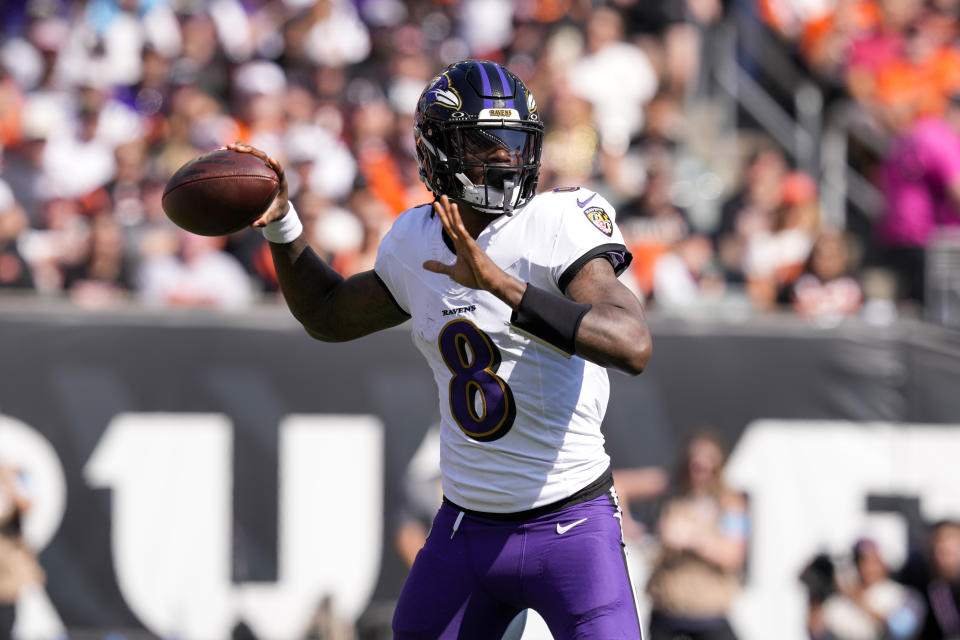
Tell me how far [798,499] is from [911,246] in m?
2.51

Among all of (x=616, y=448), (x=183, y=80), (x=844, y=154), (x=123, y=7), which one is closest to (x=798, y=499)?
(x=616, y=448)

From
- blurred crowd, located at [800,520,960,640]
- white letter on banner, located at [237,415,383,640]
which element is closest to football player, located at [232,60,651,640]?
white letter on banner, located at [237,415,383,640]

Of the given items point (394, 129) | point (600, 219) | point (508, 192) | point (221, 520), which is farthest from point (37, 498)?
point (600, 219)

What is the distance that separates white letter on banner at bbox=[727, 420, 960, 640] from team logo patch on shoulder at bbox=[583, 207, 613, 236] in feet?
11.2

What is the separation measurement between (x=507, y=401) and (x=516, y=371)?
0.09 m

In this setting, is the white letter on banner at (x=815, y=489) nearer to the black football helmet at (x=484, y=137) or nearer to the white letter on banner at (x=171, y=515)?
the white letter on banner at (x=171, y=515)

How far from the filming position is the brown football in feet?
12.8

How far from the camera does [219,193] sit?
12.8ft

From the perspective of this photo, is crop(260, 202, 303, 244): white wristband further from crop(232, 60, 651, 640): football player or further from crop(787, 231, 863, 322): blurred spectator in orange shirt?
crop(787, 231, 863, 322): blurred spectator in orange shirt

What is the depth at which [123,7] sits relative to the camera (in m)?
10.0

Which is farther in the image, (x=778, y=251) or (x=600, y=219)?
(x=778, y=251)

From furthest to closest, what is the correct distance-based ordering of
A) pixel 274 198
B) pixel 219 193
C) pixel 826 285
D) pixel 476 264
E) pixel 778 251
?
1. pixel 778 251
2. pixel 826 285
3. pixel 274 198
4. pixel 219 193
5. pixel 476 264

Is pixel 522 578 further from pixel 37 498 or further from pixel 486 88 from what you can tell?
pixel 37 498

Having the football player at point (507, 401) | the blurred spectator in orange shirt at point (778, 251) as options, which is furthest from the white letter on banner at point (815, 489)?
the football player at point (507, 401)
